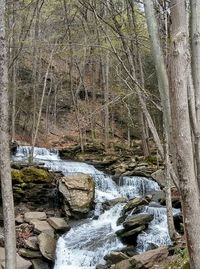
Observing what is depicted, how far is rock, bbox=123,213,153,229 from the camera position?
9031mm

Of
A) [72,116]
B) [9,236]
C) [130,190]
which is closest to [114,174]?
[130,190]

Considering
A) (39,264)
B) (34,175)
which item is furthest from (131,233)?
(34,175)

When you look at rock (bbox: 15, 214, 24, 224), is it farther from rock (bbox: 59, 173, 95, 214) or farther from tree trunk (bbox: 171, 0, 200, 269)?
tree trunk (bbox: 171, 0, 200, 269)

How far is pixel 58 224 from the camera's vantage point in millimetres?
9836

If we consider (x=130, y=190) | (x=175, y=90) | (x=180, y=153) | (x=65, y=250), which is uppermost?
(x=175, y=90)

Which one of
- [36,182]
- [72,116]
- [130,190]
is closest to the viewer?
[36,182]

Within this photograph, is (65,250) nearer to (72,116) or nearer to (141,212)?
(141,212)

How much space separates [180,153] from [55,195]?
9.22 metres

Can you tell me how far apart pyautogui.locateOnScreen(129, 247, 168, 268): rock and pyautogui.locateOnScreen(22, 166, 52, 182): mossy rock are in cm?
527

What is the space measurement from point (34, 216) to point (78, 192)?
1.49 meters

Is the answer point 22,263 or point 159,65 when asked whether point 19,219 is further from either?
point 159,65

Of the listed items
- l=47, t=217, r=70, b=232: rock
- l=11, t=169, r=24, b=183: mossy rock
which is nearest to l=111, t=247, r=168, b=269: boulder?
l=47, t=217, r=70, b=232: rock

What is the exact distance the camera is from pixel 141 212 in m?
10.1

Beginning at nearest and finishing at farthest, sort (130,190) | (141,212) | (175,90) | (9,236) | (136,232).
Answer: (175,90)
(9,236)
(136,232)
(141,212)
(130,190)
